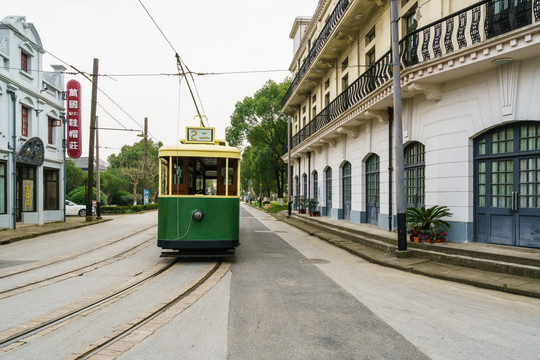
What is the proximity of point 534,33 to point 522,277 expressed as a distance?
4802 millimetres

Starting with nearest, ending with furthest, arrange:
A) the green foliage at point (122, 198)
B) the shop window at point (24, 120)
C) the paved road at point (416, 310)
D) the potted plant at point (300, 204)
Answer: the paved road at point (416, 310)
the shop window at point (24, 120)
the potted plant at point (300, 204)
the green foliage at point (122, 198)

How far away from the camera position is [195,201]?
9.05 metres

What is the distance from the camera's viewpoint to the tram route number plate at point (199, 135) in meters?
9.81

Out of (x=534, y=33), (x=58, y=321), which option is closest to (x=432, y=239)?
(x=534, y=33)

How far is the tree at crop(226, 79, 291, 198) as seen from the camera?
132 feet

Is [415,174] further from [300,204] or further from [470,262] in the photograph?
[300,204]

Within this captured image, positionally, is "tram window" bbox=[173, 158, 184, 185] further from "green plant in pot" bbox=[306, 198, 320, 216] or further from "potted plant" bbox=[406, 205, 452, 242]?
"green plant in pot" bbox=[306, 198, 320, 216]

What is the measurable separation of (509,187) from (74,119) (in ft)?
77.3

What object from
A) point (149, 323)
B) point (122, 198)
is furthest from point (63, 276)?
point (122, 198)

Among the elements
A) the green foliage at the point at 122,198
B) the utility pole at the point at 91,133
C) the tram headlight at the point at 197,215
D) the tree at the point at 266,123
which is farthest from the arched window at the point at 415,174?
the green foliage at the point at 122,198

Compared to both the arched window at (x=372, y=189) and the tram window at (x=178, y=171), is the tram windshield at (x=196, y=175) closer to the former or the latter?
the tram window at (x=178, y=171)

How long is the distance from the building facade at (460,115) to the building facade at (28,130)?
16088 millimetres

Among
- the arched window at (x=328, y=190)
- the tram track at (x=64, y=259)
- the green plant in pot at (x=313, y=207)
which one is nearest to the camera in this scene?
the tram track at (x=64, y=259)

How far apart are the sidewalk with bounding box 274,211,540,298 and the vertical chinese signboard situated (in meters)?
19.5
